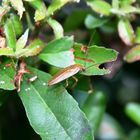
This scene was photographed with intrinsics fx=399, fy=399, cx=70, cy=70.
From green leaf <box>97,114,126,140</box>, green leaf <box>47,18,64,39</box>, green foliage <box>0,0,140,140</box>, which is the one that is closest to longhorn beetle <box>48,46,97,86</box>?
green foliage <box>0,0,140,140</box>

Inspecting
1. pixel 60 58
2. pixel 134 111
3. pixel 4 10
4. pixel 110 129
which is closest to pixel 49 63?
pixel 60 58

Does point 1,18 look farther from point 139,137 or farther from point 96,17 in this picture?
point 139,137

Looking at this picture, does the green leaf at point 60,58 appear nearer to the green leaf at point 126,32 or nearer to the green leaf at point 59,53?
the green leaf at point 59,53

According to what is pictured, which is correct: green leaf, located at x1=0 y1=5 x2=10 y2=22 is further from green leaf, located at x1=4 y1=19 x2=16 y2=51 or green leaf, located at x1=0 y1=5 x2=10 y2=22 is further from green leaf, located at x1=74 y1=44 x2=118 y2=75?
green leaf, located at x1=74 y1=44 x2=118 y2=75

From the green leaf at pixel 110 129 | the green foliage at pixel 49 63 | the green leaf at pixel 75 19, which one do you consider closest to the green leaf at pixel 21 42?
the green foliage at pixel 49 63

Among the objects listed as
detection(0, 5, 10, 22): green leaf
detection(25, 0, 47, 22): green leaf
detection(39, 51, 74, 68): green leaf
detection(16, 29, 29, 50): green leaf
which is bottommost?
detection(39, 51, 74, 68): green leaf

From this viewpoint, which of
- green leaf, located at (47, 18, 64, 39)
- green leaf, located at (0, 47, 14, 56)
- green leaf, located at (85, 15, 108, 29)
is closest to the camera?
green leaf, located at (0, 47, 14, 56)

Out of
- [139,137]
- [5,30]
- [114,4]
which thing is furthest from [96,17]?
[139,137]
